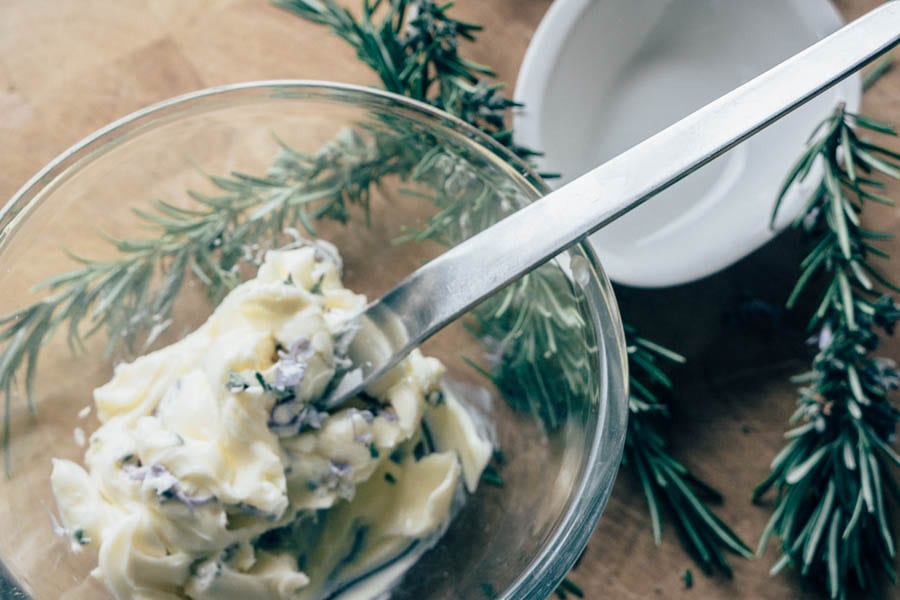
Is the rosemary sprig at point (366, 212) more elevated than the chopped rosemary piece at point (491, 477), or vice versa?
the rosemary sprig at point (366, 212)

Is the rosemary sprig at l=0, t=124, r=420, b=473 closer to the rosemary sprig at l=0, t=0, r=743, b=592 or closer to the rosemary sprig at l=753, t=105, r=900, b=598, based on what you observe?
the rosemary sprig at l=0, t=0, r=743, b=592

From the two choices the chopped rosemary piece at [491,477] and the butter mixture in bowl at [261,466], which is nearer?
the butter mixture in bowl at [261,466]

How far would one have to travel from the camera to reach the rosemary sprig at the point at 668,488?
2.61 feet

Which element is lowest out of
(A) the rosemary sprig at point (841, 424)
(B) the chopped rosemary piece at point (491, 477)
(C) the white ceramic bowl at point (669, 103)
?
(A) the rosemary sprig at point (841, 424)

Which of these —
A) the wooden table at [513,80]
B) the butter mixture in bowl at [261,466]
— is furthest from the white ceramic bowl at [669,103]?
the butter mixture in bowl at [261,466]

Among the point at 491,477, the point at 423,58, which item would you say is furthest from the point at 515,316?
the point at 423,58

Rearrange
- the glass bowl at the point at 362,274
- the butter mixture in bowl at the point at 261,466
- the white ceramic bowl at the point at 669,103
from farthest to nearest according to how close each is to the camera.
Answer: the white ceramic bowl at the point at 669,103 → the glass bowl at the point at 362,274 → the butter mixture in bowl at the point at 261,466

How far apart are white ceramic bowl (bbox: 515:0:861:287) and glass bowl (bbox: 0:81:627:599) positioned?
12 cm

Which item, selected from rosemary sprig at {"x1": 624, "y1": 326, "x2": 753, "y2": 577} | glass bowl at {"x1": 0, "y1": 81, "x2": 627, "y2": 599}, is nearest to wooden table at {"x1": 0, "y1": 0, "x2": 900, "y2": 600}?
rosemary sprig at {"x1": 624, "y1": 326, "x2": 753, "y2": 577}

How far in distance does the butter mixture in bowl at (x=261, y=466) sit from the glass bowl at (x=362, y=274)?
0.17 feet

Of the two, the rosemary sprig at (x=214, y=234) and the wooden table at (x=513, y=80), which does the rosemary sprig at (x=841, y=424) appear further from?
the rosemary sprig at (x=214, y=234)

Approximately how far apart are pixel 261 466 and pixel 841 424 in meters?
0.51

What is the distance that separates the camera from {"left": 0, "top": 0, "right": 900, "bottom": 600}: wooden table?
83cm

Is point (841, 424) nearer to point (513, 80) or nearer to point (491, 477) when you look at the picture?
point (491, 477)
